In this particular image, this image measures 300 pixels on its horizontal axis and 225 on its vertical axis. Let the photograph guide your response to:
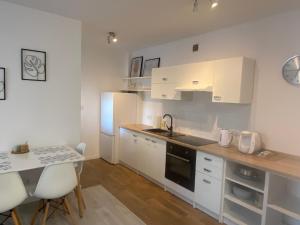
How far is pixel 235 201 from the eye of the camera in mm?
2420

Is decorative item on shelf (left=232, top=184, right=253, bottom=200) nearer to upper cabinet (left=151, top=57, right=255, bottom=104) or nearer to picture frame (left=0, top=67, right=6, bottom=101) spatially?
upper cabinet (left=151, top=57, right=255, bottom=104)

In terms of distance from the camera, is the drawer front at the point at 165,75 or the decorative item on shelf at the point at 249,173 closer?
the decorative item on shelf at the point at 249,173

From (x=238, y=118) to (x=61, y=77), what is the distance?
255 cm

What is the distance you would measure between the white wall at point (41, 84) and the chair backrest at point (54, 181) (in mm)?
925

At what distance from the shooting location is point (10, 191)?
6.18 feet

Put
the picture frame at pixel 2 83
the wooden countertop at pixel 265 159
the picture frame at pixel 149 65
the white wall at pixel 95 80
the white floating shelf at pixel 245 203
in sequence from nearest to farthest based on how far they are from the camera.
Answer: the wooden countertop at pixel 265 159, the white floating shelf at pixel 245 203, the picture frame at pixel 2 83, the picture frame at pixel 149 65, the white wall at pixel 95 80

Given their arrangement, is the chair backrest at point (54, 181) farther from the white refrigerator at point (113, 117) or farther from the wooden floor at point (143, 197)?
the white refrigerator at point (113, 117)

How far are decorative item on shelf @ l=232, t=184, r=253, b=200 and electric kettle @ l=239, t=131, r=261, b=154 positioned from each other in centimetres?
43

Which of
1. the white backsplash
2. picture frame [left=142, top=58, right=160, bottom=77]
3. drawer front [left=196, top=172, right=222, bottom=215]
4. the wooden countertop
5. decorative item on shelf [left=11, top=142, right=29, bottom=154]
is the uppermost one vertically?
picture frame [left=142, top=58, right=160, bottom=77]

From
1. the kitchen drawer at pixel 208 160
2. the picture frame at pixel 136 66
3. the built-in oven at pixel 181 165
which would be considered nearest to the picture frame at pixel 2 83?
the built-in oven at pixel 181 165

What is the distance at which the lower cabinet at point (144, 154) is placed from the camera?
11.2 feet

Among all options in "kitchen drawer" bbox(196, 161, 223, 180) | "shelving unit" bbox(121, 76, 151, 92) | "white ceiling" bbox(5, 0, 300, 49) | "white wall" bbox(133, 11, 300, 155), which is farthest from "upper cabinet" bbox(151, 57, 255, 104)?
"shelving unit" bbox(121, 76, 151, 92)

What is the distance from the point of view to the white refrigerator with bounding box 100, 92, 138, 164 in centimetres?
434

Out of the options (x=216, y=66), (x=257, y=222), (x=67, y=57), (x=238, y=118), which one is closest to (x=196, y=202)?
(x=257, y=222)
